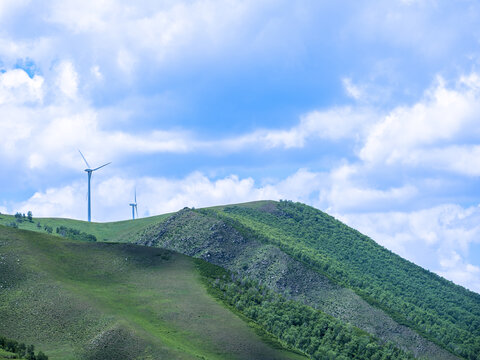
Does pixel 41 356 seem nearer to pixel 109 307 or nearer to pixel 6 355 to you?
pixel 6 355

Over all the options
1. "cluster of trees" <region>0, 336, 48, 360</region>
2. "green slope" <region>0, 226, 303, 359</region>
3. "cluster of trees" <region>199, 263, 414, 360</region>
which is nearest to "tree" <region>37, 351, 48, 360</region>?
"cluster of trees" <region>0, 336, 48, 360</region>

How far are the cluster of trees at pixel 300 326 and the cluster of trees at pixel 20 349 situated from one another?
187 feet

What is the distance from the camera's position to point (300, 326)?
161 metres

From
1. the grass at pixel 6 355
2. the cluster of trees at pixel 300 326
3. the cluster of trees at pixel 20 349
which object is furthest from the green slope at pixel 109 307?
the grass at pixel 6 355

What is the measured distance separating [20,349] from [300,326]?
7726 centimetres

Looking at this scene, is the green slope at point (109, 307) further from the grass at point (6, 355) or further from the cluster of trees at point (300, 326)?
the grass at point (6, 355)

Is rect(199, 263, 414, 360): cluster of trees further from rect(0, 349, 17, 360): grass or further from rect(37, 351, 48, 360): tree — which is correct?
rect(0, 349, 17, 360): grass

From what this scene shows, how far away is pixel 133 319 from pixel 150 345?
14980mm

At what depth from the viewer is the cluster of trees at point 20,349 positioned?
363 feet

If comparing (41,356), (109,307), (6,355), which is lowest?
(41,356)

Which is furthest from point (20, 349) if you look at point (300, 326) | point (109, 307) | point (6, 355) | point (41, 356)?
point (300, 326)

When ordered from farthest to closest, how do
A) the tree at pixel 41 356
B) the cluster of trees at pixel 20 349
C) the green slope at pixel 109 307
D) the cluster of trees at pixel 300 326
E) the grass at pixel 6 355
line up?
the cluster of trees at pixel 300 326
the green slope at pixel 109 307
the tree at pixel 41 356
the cluster of trees at pixel 20 349
the grass at pixel 6 355

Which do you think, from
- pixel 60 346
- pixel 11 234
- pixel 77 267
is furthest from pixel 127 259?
pixel 60 346

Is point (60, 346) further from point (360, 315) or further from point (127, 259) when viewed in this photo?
point (360, 315)
